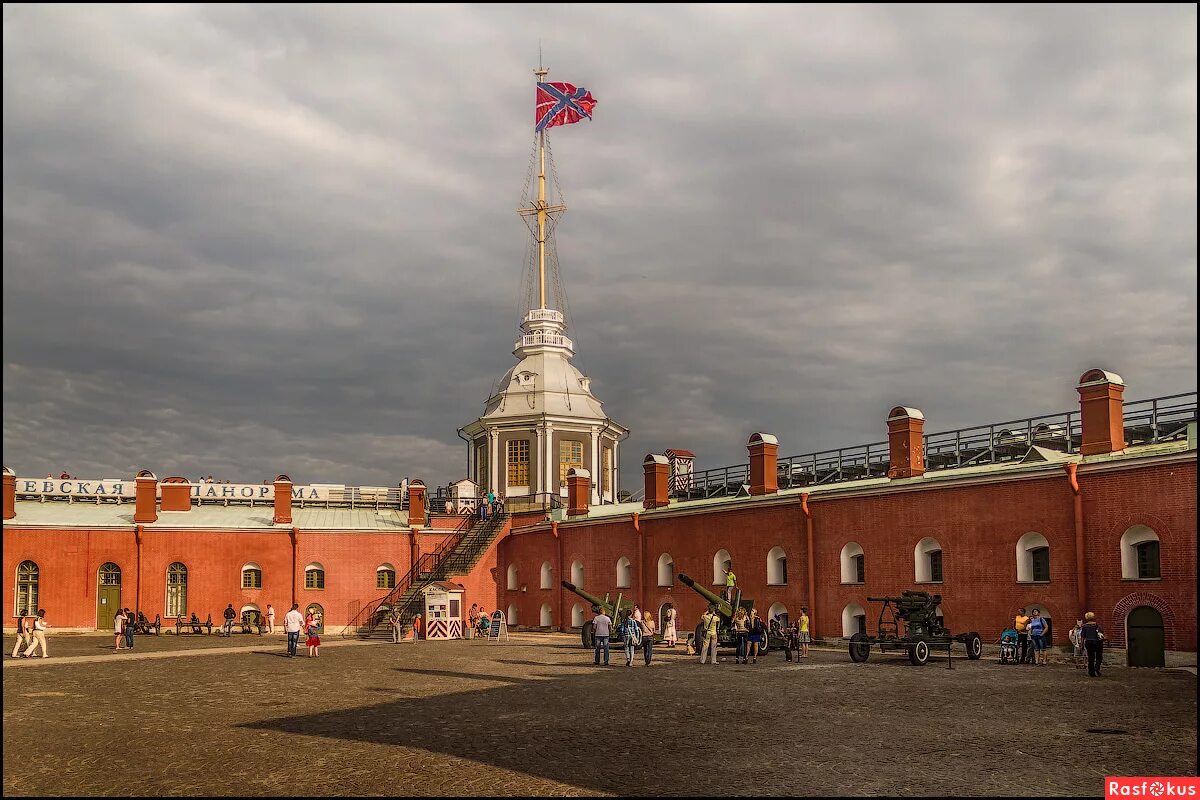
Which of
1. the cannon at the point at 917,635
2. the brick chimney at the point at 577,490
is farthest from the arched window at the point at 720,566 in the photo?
the brick chimney at the point at 577,490

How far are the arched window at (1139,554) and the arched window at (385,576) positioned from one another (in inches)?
1225

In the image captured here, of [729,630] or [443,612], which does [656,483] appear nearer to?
[443,612]

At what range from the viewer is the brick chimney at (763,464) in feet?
115

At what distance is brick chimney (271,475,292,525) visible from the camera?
46.0m

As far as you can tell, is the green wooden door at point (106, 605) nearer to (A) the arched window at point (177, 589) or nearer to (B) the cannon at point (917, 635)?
(A) the arched window at point (177, 589)

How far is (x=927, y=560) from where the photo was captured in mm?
29016

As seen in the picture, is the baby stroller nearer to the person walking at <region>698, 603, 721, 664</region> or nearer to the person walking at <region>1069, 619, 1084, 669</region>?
the person walking at <region>1069, 619, 1084, 669</region>

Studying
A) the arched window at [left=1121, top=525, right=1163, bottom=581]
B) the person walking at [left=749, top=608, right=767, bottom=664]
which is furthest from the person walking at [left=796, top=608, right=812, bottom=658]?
the arched window at [left=1121, top=525, right=1163, bottom=581]

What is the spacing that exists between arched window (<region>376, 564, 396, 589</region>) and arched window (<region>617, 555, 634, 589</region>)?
11855mm

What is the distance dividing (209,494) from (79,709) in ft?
108

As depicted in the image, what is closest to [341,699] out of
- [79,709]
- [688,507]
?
[79,709]

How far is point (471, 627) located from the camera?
39531 mm

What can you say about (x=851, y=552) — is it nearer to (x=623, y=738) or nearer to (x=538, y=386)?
(x=623, y=738)

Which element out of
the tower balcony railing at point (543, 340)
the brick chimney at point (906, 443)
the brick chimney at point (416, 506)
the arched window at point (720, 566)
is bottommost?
the arched window at point (720, 566)
